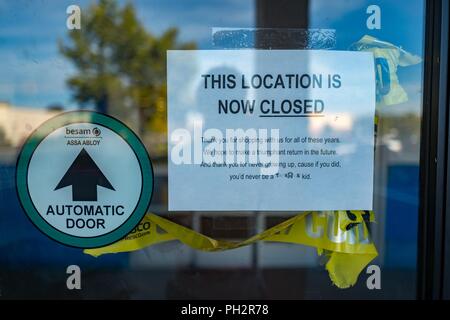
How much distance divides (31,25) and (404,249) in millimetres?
1751

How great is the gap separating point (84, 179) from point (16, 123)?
1.13 feet

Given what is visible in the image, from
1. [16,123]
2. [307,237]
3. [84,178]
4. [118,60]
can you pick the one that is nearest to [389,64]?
[307,237]

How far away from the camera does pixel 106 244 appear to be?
73.3 inches

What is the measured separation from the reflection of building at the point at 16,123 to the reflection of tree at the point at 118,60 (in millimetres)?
171

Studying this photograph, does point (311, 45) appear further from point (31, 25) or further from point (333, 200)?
point (31, 25)

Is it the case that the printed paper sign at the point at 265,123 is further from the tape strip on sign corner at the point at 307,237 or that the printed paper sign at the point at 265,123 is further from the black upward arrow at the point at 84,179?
the black upward arrow at the point at 84,179

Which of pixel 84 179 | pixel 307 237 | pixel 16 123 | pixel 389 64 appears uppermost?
pixel 389 64

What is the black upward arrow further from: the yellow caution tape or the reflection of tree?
the yellow caution tape

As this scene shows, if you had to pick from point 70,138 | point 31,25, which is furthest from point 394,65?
point 31,25

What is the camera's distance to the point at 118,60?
1.78 meters

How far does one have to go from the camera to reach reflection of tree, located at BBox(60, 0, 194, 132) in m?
1.77

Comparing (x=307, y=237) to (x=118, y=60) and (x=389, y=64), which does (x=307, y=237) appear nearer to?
(x=389, y=64)

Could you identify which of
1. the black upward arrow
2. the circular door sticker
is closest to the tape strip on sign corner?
the circular door sticker
